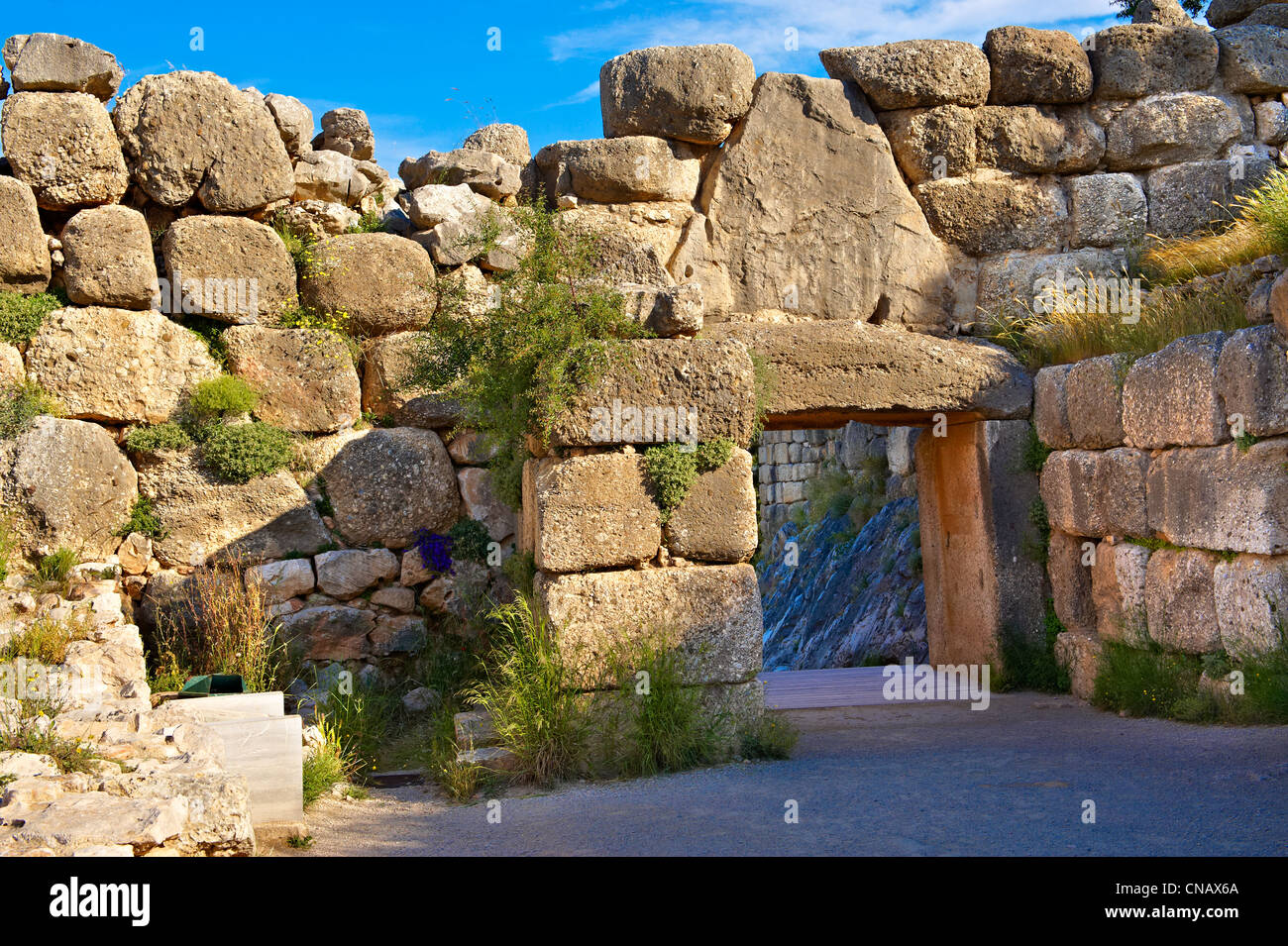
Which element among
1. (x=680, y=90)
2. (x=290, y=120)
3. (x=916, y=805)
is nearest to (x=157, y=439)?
(x=290, y=120)

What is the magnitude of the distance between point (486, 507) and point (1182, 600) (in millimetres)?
4346

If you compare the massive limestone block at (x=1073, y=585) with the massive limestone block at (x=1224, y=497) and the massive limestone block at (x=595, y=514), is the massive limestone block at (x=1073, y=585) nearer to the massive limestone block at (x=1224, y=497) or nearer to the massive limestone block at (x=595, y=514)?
the massive limestone block at (x=1224, y=497)

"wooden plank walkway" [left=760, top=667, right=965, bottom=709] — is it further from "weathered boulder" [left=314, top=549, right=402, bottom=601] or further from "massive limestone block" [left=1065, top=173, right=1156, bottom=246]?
"massive limestone block" [left=1065, top=173, right=1156, bottom=246]

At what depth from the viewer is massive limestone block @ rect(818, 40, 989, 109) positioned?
834 centimetres

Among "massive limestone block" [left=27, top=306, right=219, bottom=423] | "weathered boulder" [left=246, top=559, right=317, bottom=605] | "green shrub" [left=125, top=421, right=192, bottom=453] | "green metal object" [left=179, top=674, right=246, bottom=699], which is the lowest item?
"green metal object" [left=179, top=674, right=246, bottom=699]

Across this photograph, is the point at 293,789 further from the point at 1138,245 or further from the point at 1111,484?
the point at 1138,245

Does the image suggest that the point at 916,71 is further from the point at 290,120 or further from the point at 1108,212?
the point at 290,120

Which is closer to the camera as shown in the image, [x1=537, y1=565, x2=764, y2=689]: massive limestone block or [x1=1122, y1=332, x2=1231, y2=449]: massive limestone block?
[x1=537, y1=565, x2=764, y2=689]: massive limestone block

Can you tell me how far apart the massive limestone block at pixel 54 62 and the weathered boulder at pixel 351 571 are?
3446mm

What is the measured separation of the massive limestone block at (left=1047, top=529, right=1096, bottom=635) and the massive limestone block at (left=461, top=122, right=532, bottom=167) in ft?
15.8

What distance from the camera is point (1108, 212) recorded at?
856cm

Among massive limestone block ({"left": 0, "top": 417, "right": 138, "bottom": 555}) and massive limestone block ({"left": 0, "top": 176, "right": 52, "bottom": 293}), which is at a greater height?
massive limestone block ({"left": 0, "top": 176, "right": 52, "bottom": 293})

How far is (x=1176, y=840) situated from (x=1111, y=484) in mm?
3514

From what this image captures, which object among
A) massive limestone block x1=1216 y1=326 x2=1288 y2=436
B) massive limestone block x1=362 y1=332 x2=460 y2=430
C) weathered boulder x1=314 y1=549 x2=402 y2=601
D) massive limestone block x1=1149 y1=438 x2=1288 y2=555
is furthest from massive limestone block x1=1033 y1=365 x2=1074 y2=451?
weathered boulder x1=314 y1=549 x2=402 y2=601
